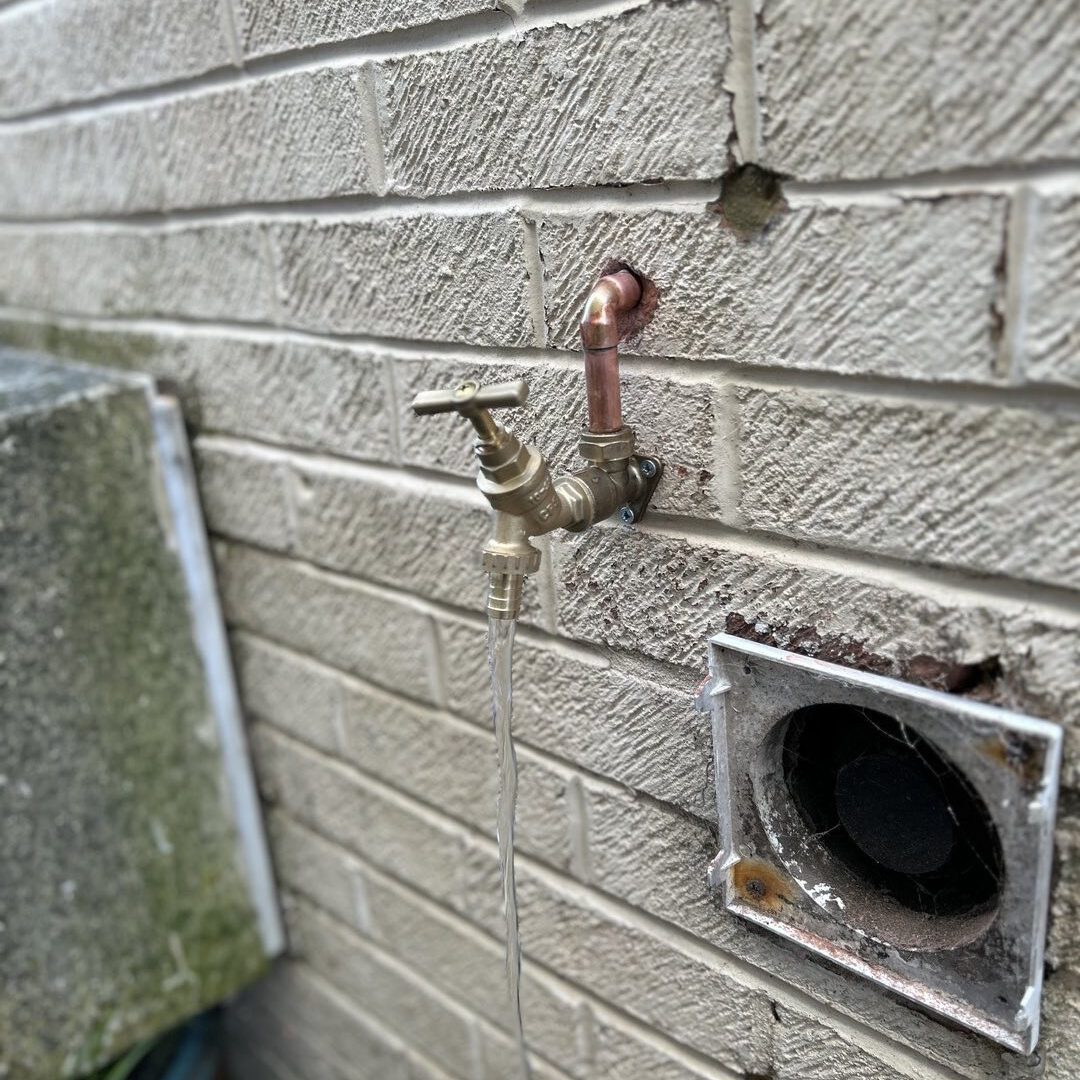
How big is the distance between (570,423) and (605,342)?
14 centimetres

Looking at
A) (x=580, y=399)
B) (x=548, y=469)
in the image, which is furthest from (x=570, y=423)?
Answer: (x=548, y=469)

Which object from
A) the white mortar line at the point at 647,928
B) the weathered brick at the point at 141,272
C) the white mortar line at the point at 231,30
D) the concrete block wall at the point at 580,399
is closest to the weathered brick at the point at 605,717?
the concrete block wall at the point at 580,399

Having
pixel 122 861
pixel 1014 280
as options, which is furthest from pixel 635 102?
pixel 122 861

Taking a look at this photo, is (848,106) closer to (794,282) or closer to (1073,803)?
(794,282)

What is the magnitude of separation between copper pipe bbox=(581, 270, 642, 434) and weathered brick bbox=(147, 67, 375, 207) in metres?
0.39

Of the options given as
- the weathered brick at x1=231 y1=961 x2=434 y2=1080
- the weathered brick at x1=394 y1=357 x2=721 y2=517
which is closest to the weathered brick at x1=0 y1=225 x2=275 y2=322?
the weathered brick at x1=394 y1=357 x2=721 y2=517

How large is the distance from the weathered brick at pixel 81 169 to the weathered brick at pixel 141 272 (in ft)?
0.14

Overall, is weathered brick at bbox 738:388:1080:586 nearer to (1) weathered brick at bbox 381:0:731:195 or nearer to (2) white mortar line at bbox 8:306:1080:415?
(2) white mortar line at bbox 8:306:1080:415

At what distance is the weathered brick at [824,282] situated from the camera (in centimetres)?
66

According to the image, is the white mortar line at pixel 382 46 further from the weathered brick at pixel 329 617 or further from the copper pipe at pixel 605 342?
the weathered brick at pixel 329 617

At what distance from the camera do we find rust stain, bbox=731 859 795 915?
2.99ft

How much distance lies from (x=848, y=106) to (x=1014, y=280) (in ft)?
0.58

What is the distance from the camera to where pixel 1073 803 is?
71cm

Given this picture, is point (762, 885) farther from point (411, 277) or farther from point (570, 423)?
point (411, 277)
